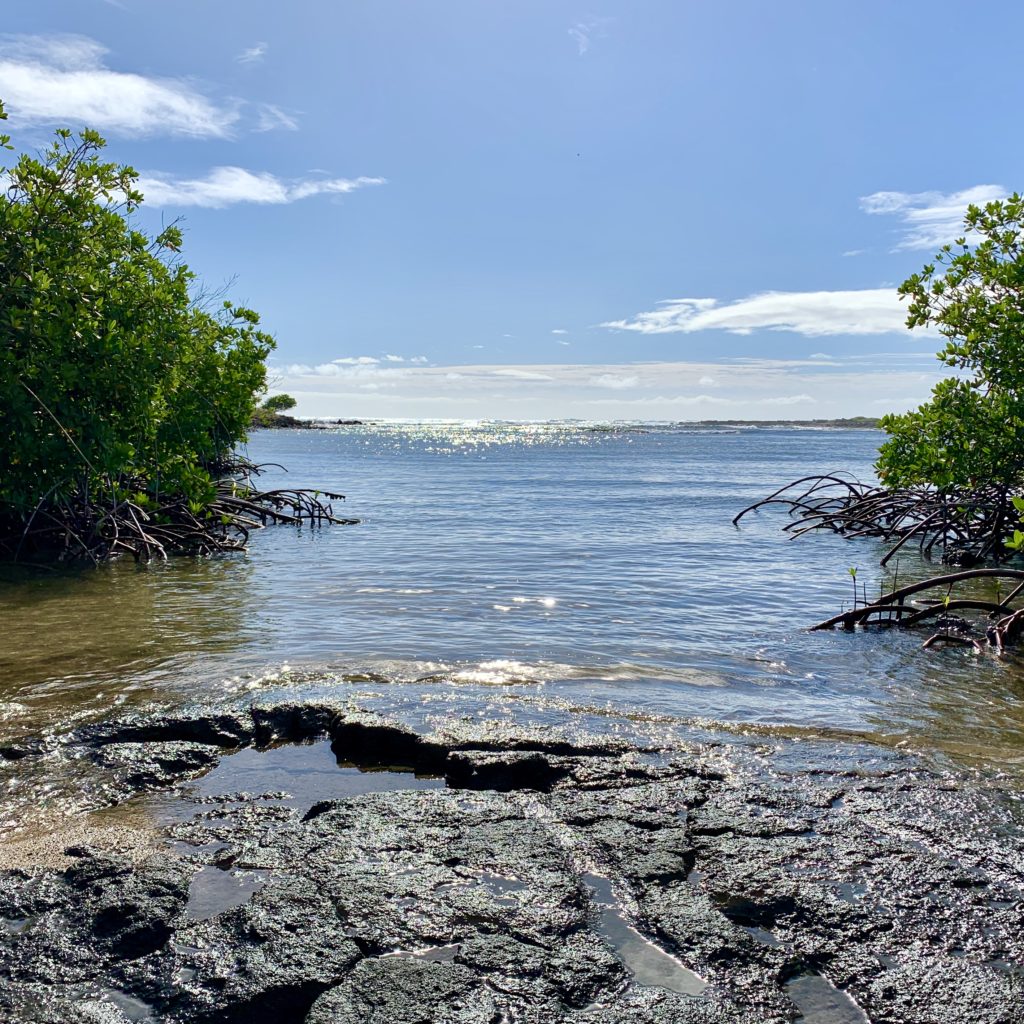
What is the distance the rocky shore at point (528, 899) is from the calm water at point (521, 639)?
152cm

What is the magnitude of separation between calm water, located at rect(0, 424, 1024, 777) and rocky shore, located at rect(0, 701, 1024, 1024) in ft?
5.00

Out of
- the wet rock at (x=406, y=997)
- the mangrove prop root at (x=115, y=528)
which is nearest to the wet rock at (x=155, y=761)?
the wet rock at (x=406, y=997)

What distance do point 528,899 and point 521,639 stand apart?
6.15m

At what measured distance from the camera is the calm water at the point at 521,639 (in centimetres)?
737

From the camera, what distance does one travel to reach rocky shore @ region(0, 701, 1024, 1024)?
10.7 ft

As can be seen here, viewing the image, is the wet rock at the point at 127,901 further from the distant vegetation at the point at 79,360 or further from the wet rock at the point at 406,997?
the distant vegetation at the point at 79,360

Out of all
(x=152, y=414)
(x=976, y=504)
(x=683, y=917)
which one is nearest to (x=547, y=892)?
(x=683, y=917)

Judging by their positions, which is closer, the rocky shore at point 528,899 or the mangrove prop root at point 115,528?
the rocky shore at point 528,899

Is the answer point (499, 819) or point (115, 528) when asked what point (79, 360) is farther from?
point (499, 819)

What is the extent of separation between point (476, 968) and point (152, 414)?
41.1 feet

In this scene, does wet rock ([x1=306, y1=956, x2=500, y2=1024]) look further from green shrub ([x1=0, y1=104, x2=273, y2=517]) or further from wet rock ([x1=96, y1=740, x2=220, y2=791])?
green shrub ([x1=0, y1=104, x2=273, y2=517])

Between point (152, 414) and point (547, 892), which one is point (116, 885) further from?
point (152, 414)

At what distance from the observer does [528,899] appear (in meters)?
3.93

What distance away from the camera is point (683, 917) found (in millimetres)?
3834
